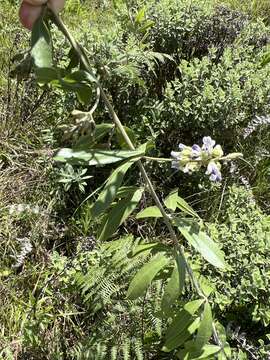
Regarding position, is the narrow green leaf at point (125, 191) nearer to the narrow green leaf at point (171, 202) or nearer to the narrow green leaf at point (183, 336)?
the narrow green leaf at point (171, 202)

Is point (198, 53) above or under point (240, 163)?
above

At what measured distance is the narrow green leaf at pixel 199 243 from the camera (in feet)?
4.42

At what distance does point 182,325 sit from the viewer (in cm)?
147

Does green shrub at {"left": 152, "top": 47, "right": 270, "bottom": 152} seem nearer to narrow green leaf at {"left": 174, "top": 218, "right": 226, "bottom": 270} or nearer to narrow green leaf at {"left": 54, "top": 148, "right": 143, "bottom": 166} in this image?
narrow green leaf at {"left": 174, "top": 218, "right": 226, "bottom": 270}

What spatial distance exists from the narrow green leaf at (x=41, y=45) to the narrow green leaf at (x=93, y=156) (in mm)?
185

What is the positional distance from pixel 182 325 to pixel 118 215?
0.35 m

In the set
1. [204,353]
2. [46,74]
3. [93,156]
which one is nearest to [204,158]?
[93,156]

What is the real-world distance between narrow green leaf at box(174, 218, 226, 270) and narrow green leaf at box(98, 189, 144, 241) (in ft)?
0.36

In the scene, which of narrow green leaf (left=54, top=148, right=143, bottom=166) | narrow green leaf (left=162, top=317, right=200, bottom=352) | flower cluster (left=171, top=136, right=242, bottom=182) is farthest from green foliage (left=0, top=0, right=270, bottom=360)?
flower cluster (left=171, top=136, right=242, bottom=182)

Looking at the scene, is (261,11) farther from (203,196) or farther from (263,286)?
(263,286)

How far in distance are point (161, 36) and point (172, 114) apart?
0.47 m

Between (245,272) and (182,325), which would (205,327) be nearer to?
(182,325)

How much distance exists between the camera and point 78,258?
84.4 inches

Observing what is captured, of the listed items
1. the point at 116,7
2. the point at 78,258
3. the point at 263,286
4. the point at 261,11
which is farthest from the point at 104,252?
the point at 261,11
